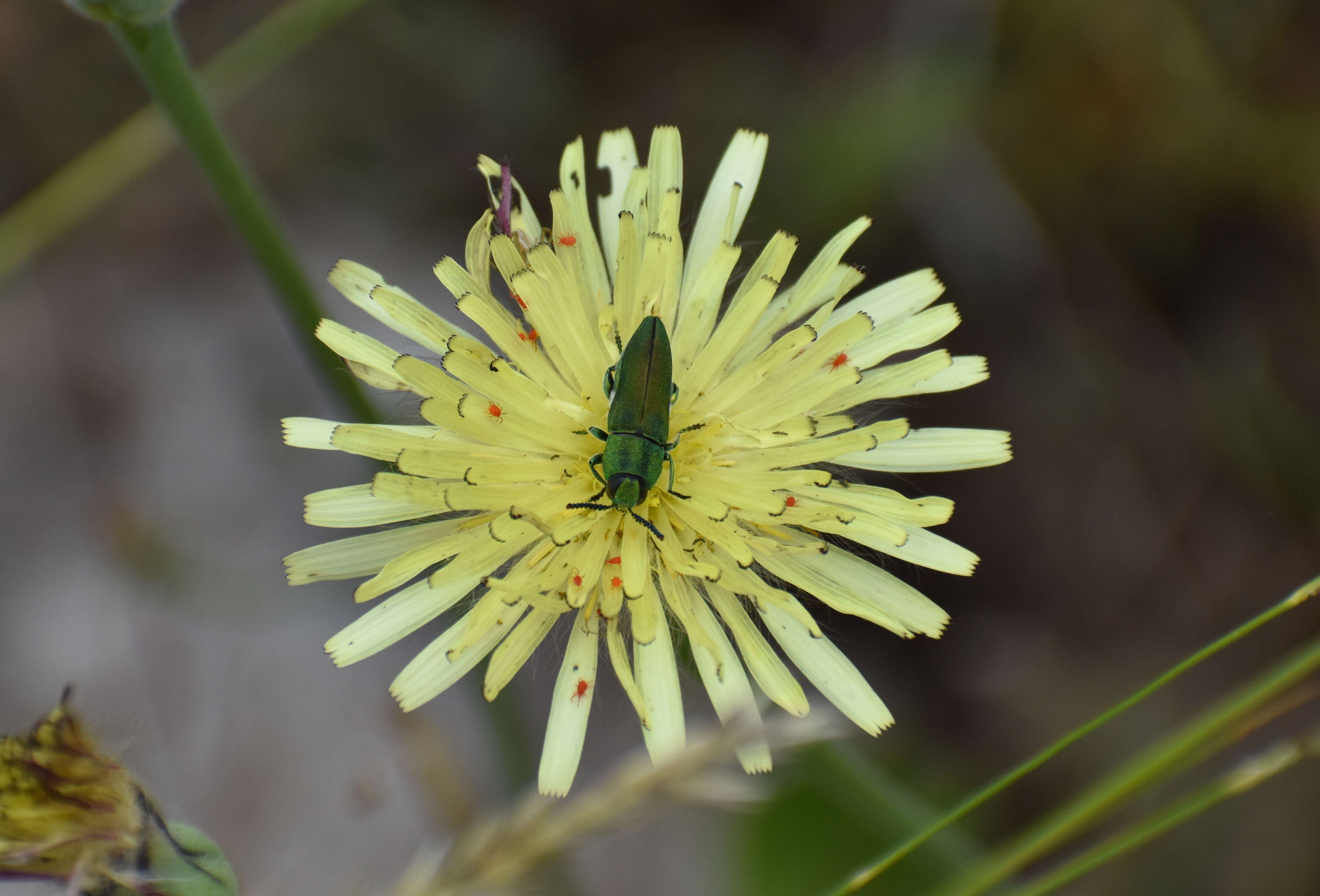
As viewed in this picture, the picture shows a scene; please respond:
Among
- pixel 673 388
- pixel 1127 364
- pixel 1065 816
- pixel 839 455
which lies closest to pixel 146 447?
A: pixel 673 388

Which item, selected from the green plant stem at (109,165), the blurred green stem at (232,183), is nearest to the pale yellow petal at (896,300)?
the blurred green stem at (232,183)

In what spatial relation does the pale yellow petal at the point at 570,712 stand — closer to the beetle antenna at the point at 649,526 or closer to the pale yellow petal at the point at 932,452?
the beetle antenna at the point at 649,526

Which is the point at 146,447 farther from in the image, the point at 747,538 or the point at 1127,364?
the point at 1127,364

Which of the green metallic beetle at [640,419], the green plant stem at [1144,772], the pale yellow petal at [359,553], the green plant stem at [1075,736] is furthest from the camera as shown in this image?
the green plant stem at [1144,772]

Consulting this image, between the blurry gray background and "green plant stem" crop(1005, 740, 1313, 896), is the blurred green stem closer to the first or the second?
the blurry gray background

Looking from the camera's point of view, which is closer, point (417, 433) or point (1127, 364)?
point (417, 433)

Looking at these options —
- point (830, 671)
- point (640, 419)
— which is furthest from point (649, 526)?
point (830, 671)
